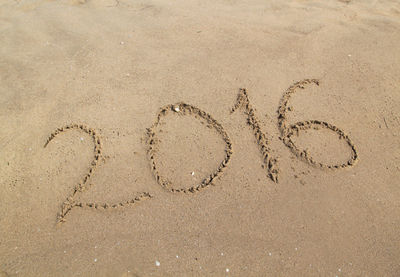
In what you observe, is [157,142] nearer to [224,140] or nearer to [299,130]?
[224,140]

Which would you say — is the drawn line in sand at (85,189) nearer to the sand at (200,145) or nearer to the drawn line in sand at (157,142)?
the sand at (200,145)

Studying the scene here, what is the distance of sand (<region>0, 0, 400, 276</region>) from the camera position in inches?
63.5

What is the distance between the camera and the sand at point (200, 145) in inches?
63.5

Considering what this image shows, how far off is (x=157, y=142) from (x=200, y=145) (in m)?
0.32

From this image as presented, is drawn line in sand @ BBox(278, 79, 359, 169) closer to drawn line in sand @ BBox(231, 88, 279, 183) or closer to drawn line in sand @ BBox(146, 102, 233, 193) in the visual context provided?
drawn line in sand @ BBox(231, 88, 279, 183)

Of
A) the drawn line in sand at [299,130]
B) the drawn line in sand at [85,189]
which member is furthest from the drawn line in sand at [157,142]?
the drawn line in sand at [299,130]

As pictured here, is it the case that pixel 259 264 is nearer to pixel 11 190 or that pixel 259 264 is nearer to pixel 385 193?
pixel 385 193

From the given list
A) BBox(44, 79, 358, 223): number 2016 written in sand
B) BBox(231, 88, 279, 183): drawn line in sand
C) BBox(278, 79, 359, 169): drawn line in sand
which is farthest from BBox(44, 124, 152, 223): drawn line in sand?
BBox(278, 79, 359, 169): drawn line in sand

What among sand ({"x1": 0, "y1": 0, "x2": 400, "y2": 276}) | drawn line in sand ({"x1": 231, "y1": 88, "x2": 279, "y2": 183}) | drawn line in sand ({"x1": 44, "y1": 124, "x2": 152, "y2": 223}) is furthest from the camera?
drawn line in sand ({"x1": 231, "y1": 88, "x2": 279, "y2": 183})

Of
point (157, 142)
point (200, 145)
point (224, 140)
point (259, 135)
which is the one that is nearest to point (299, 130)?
point (259, 135)

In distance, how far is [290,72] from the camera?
93.5 inches

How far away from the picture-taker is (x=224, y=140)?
2.01m

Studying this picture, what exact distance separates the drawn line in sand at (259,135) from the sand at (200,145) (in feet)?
0.04

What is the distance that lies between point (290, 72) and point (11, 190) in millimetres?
2319
